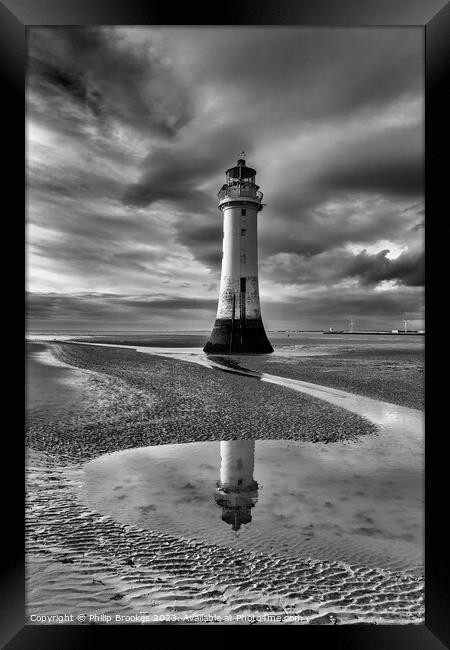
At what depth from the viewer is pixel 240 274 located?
23.5 metres

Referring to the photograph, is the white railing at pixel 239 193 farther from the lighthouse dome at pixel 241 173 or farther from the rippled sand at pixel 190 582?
the rippled sand at pixel 190 582

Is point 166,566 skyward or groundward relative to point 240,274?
groundward

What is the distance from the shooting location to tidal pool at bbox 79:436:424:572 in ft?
12.0

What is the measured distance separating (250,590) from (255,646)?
56.1 inches

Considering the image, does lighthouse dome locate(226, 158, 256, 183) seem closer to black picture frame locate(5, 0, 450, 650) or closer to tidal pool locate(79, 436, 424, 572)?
tidal pool locate(79, 436, 424, 572)

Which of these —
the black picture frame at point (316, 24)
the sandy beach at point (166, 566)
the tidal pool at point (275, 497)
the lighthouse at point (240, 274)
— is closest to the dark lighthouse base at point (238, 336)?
the lighthouse at point (240, 274)

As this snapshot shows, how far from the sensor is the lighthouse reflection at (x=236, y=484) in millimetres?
4176

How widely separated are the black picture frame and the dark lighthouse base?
21576 millimetres

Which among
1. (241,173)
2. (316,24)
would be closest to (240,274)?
(241,173)

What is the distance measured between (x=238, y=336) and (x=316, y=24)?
2168 cm

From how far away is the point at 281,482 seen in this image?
5086mm

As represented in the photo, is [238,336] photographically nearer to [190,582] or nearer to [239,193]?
[239,193]
